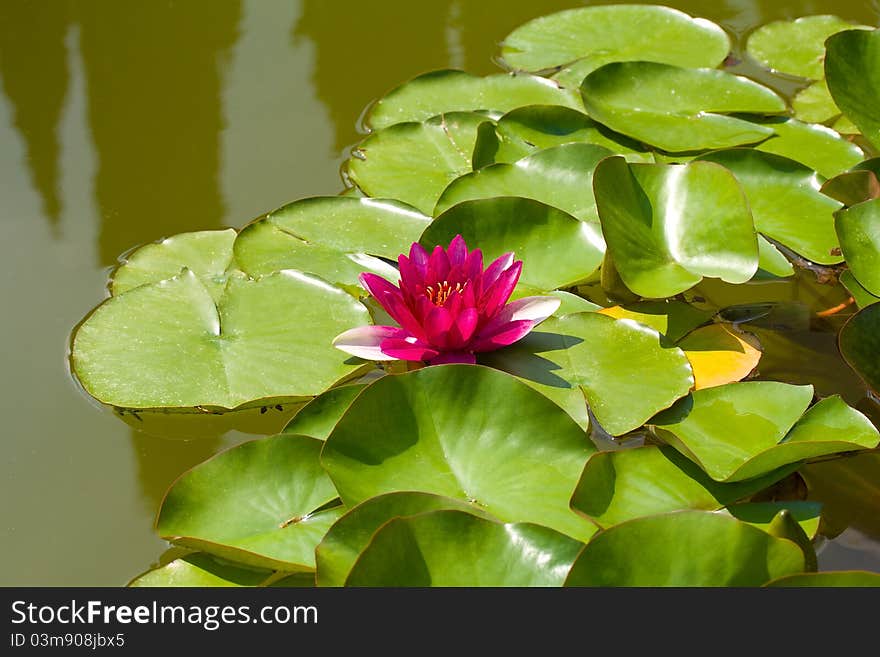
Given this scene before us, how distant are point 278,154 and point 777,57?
131 centimetres

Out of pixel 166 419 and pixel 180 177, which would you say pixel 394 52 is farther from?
pixel 166 419

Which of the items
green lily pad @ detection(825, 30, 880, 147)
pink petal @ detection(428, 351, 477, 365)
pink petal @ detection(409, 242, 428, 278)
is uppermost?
green lily pad @ detection(825, 30, 880, 147)

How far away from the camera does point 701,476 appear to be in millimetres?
1419

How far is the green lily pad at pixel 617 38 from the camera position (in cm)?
251

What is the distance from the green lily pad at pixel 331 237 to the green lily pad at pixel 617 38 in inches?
31.1

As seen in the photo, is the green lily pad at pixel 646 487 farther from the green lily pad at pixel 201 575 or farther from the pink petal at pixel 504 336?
the green lily pad at pixel 201 575

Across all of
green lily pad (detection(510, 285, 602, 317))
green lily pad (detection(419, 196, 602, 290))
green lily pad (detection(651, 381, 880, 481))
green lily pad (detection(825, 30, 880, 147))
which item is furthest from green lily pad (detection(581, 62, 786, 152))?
green lily pad (detection(651, 381, 880, 481))

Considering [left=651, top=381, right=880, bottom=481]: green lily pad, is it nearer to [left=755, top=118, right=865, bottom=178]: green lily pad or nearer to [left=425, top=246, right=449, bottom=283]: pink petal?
[left=425, top=246, right=449, bottom=283]: pink petal

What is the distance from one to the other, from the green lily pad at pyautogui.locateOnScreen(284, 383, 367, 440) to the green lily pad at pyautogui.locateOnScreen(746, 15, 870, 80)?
159 cm

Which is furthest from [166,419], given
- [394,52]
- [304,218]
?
[394,52]

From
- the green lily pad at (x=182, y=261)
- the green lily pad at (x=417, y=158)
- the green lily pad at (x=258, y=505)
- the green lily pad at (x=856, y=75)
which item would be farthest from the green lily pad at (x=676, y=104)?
the green lily pad at (x=258, y=505)

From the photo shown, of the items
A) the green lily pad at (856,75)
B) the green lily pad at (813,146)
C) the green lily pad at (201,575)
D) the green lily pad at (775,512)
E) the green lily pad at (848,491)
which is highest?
the green lily pad at (856,75)

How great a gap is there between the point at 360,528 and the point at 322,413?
30 centimetres

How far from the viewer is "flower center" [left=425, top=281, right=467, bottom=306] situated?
1.58 meters
